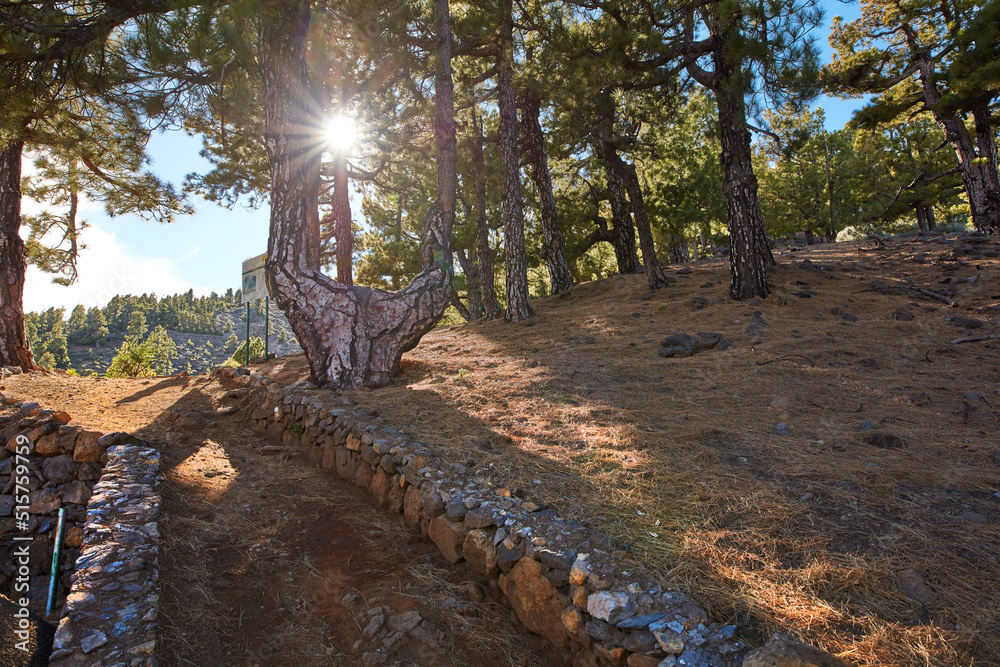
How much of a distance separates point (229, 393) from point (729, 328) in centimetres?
641

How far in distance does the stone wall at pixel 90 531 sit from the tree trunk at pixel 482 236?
7.11 m

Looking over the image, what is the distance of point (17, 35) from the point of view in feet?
18.8

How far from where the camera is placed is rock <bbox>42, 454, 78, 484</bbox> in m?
3.89

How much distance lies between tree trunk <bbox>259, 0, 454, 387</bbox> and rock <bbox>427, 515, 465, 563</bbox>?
2783 millimetres

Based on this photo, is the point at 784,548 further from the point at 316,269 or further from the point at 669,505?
the point at 316,269

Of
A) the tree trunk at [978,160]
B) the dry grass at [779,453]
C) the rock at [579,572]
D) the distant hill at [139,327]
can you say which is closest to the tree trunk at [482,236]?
the dry grass at [779,453]

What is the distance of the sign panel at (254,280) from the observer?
6.95 metres

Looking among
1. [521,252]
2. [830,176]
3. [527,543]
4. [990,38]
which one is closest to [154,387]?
[521,252]

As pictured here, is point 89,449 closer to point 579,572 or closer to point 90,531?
point 90,531

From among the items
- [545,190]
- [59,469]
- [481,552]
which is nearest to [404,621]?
[481,552]

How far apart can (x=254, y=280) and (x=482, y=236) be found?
17.7 ft

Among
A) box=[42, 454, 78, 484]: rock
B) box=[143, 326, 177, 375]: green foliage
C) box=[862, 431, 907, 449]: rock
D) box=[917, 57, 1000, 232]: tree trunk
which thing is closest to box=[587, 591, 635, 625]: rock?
box=[862, 431, 907, 449]: rock

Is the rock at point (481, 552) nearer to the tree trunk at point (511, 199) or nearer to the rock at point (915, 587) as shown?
the rock at point (915, 587)

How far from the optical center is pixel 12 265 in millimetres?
7832
